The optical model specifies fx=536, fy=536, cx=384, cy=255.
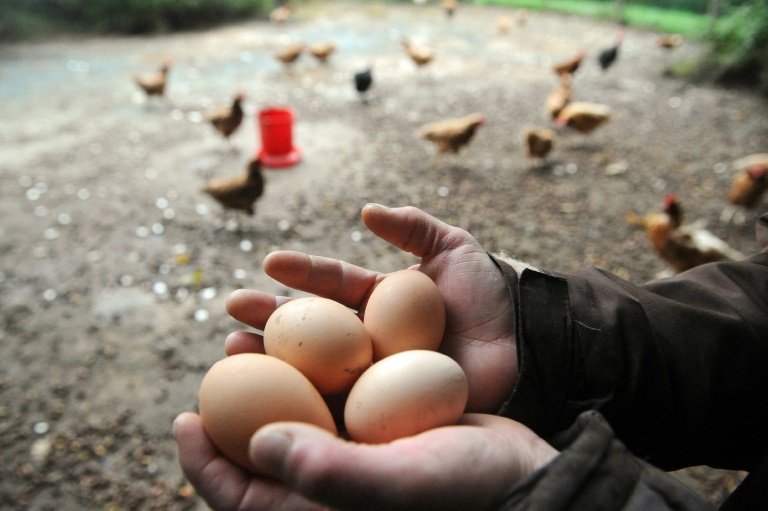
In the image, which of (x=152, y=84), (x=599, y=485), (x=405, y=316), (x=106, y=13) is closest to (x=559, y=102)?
(x=152, y=84)

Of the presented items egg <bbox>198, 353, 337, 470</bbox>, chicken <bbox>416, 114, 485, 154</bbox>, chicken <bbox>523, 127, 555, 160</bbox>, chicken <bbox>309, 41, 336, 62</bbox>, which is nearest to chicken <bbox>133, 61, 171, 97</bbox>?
chicken <bbox>309, 41, 336, 62</bbox>

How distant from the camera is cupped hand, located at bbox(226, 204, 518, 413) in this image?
1340 millimetres

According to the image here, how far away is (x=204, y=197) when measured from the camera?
13.7ft

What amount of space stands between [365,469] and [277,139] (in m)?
4.02

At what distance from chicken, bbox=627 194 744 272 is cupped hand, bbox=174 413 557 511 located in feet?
7.82

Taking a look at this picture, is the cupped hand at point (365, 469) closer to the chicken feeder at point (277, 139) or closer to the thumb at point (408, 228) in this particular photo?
the thumb at point (408, 228)

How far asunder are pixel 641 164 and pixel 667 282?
378 centimetres

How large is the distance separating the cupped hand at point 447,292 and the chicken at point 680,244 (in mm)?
2041

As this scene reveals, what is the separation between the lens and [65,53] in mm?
8086

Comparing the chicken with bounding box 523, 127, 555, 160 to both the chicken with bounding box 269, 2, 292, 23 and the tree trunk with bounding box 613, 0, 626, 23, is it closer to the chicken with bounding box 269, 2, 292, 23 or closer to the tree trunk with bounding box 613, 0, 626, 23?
the tree trunk with bounding box 613, 0, 626, 23

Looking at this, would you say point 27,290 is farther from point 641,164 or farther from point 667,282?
point 641,164

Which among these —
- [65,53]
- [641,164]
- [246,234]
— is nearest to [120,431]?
[246,234]

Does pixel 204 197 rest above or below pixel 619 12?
below

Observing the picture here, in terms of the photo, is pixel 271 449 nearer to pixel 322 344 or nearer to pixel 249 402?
pixel 249 402
